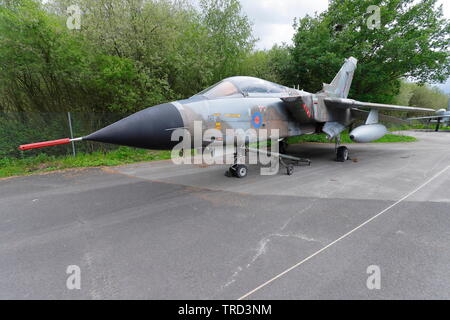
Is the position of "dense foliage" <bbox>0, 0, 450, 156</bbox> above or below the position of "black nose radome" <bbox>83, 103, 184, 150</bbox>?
above

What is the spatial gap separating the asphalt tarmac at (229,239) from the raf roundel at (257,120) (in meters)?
1.42

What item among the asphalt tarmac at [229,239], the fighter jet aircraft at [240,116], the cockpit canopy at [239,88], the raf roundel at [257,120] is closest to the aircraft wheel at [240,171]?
the fighter jet aircraft at [240,116]

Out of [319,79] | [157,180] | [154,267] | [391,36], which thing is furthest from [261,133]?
[391,36]

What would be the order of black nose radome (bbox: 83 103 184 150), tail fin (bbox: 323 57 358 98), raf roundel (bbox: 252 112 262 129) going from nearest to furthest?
black nose radome (bbox: 83 103 184 150)
raf roundel (bbox: 252 112 262 129)
tail fin (bbox: 323 57 358 98)

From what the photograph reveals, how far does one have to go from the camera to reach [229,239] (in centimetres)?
297

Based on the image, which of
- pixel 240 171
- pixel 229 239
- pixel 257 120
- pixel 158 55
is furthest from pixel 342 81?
pixel 229 239

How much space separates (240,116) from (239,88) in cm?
77

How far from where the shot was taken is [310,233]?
312 centimetres

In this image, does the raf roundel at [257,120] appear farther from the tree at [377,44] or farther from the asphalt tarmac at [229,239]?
the tree at [377,44]

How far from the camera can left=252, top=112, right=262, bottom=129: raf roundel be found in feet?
18.0

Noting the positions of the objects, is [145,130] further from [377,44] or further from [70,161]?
[377,44]

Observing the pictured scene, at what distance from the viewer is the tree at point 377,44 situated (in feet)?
42.3

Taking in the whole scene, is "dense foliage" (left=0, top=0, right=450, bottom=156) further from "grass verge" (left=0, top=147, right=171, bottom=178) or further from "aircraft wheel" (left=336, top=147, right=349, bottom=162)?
"aircraft wheel" (left=336, top=147, right=349, bottom=162)

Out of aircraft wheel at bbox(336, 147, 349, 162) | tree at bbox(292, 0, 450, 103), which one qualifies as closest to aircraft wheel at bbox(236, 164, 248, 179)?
aircraft wheel at bbox(336, 147, 349, 162)
